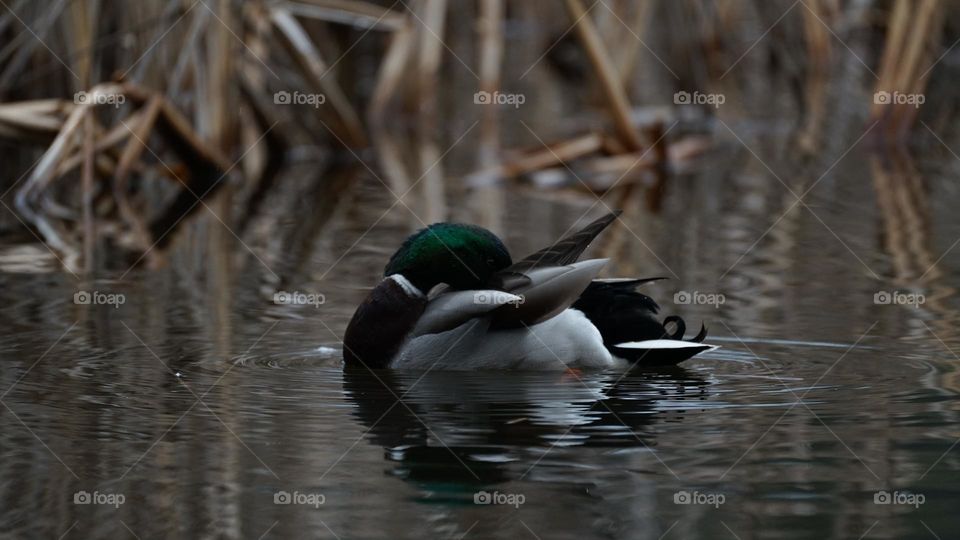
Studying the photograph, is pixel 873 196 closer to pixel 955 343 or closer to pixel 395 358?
pixel 955 343

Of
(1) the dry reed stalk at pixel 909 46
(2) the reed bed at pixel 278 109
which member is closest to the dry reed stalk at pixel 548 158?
(2) the reed bed at pixel 278 109

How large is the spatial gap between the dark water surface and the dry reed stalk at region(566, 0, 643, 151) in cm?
268

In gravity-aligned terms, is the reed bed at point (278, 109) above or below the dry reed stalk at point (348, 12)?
below

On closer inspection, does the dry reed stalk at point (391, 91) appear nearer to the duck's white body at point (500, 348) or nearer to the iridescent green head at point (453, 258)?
the iridescent green head at point (453, 258)

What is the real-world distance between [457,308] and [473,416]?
86 cm

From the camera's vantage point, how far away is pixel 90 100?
10.9 metres

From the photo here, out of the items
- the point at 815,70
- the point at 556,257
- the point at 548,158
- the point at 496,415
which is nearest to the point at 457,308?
the point at 556,257

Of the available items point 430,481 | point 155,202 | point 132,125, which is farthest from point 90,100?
point 430,481

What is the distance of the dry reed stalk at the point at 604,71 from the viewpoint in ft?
39.7

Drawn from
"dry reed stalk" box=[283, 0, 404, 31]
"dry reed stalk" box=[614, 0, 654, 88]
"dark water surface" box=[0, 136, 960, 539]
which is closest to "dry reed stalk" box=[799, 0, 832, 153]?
"dry reed stalk" box=[614, 0, 654, 88]

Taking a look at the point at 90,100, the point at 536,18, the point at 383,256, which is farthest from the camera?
the point at 536,18

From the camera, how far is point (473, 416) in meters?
5.80

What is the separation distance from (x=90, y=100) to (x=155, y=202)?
1.56 metres

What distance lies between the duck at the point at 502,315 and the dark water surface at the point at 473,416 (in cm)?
10
